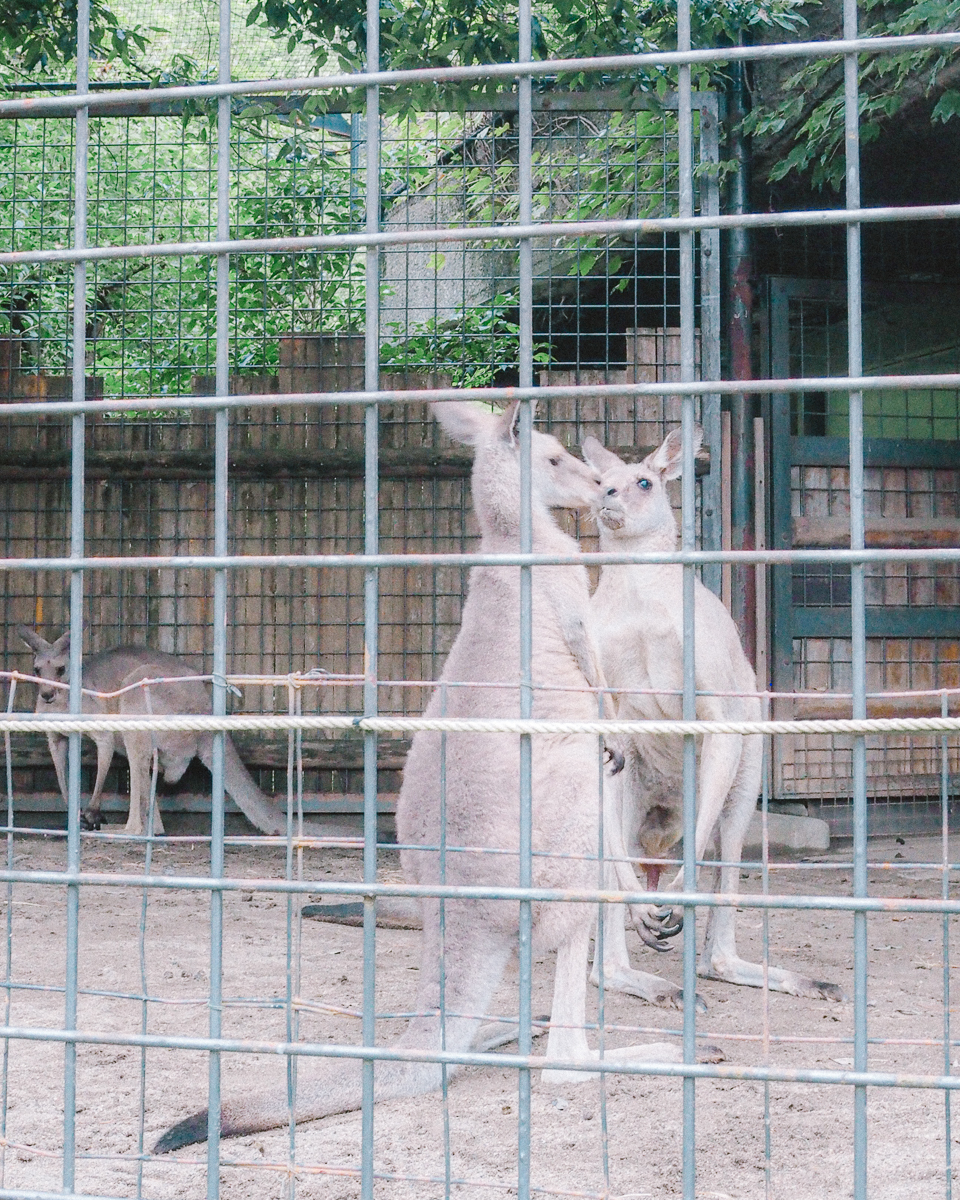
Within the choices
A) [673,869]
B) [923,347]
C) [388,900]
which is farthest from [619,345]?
[388,900]

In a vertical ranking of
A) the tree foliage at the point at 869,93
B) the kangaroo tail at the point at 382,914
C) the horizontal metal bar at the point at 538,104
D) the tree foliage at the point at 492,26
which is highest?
the tree foliage at the point at 492,26

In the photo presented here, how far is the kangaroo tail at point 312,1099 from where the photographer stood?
2678 mm

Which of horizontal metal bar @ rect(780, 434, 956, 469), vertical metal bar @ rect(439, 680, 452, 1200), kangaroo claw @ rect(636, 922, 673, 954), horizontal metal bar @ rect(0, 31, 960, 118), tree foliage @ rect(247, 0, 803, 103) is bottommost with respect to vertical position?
kangaroo claw @ rect(636, 922, 673, 954)

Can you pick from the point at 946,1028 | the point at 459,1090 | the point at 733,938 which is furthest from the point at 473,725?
the point at 733,938

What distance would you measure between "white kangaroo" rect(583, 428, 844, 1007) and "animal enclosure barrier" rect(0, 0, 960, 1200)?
28 cm

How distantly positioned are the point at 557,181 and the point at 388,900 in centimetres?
430

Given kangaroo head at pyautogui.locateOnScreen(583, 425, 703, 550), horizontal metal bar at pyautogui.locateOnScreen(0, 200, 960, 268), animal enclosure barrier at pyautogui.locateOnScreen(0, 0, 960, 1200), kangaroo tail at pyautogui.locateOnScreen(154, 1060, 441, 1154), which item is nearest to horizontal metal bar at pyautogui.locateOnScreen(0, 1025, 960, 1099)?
animal enclosure barrier at pyautogui.locateOnScreen(0, 0, 960, 1200)

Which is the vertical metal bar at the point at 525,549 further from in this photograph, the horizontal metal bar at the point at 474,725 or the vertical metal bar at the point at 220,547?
the vertical metal bar at the point at 220,547

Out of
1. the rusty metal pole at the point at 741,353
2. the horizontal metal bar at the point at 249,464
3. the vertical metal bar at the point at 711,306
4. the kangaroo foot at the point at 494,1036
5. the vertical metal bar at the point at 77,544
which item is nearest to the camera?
the vertical metal bar at the point at 77,544

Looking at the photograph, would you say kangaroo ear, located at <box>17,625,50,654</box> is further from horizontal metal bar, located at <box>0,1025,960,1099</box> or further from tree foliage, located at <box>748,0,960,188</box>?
horizontal metal bar, located at <box>0,1025,960,1099</box>

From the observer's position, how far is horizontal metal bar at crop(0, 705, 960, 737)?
77.2 inches

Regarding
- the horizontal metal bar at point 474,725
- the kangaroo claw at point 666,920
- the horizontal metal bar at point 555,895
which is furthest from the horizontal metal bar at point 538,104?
the horizontal metal bar at point 555,895

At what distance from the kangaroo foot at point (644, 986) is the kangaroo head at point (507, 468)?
1589 mm

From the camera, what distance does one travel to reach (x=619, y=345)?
7.77 meters
